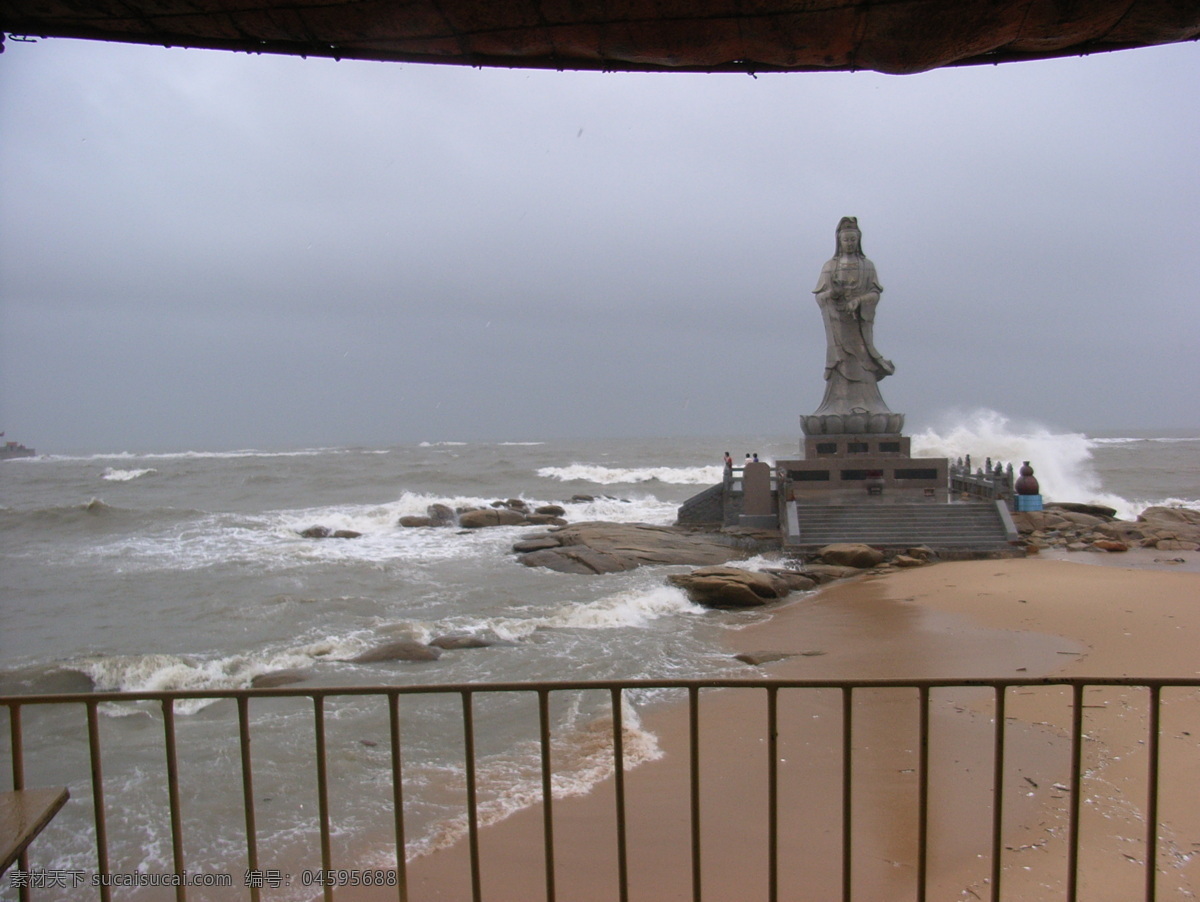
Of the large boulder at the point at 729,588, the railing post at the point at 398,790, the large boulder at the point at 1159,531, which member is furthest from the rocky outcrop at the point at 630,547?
the railing post at the point at 398,790

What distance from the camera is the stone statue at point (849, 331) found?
69.9 feet

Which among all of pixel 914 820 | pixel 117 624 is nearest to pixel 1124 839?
pixel 914 820

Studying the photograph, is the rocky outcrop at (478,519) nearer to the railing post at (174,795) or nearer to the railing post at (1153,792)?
the railing post at (174,795)

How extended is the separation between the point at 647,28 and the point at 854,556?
583 inches

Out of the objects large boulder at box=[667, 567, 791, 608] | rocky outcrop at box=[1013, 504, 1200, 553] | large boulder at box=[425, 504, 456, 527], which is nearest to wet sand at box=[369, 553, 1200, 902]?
large boulder at box=[667, 567, 791, 608]

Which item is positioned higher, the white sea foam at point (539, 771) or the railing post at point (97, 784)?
the railing post at point (97, 784)

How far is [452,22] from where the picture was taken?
2.59 metres

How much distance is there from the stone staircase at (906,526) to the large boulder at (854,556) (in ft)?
2.19

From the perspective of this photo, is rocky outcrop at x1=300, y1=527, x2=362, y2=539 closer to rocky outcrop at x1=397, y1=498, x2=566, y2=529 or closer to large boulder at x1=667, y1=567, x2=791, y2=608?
rocky outcrop at x1=397, y1=498, x2=566, y2=529

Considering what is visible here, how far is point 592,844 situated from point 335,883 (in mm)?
1589

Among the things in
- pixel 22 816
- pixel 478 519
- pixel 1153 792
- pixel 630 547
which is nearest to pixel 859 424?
pixel 630 547

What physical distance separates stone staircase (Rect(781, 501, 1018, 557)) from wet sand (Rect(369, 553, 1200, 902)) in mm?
7147

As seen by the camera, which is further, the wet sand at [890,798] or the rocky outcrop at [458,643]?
the rocky outcrop at [458,643]

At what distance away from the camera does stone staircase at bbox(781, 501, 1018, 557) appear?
1675 centimetres
